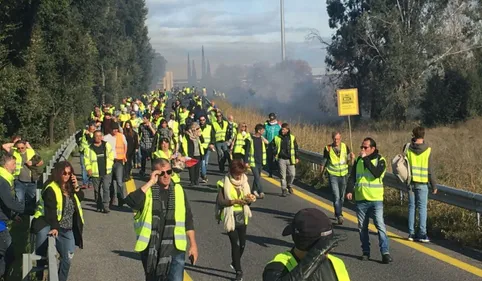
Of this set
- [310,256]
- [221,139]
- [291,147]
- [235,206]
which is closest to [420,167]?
[235,206]

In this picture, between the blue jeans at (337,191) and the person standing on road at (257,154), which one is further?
the person standing on road at (257,154)

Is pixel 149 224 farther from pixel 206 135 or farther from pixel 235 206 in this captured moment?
pixel 206 135

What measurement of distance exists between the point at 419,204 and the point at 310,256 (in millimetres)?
7620

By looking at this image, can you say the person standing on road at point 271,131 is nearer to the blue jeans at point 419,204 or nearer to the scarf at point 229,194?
the blue jeans at point 419,204

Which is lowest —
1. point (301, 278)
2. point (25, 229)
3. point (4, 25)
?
point (25, 229)

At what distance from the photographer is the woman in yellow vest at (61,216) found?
7051 mm

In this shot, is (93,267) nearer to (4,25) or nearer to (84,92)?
(4,25)

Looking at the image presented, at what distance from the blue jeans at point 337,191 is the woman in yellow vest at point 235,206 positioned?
12.4ft

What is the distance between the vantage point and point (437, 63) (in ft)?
142

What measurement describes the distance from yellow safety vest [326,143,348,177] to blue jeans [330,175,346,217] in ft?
0.30

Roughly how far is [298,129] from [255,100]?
73219mm

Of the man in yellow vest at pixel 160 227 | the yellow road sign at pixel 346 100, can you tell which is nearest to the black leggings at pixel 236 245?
the man in yellow vest at pixel 160 227

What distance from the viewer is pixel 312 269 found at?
2.86m

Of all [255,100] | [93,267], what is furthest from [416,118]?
[255,100]
